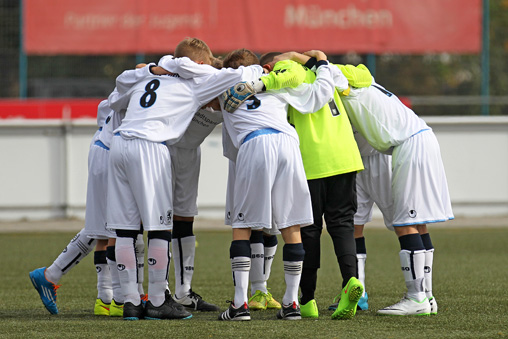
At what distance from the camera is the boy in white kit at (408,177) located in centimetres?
609

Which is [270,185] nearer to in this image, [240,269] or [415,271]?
[240,269]

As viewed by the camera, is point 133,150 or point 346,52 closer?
point 133,150

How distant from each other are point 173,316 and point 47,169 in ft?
32.1

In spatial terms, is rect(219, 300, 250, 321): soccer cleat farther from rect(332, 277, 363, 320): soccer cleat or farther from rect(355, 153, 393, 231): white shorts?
rect(355, 153, 393, 231): white shorts

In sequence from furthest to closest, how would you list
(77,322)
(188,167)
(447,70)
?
1. (447,70)
2. (188,167)
3. (77,322)

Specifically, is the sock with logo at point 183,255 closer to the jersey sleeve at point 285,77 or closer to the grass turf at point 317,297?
the grass turf at point 317,297

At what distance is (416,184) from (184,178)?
5.62ft

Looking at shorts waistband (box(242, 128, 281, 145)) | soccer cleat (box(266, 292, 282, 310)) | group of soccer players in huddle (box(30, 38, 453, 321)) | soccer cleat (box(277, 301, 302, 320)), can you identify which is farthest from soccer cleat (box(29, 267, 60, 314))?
shorts waistband (box(242, 128, 281, 145))

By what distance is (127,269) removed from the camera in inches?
233

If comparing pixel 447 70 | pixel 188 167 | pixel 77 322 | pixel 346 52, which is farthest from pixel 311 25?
pixel 77 322

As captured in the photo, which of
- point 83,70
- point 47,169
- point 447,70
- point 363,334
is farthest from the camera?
point 447,70

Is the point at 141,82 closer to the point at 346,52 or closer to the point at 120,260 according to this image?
the point at 120,260

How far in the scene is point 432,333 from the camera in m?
→ 5.25

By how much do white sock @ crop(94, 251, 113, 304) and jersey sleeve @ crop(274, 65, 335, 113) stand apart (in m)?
1.89
